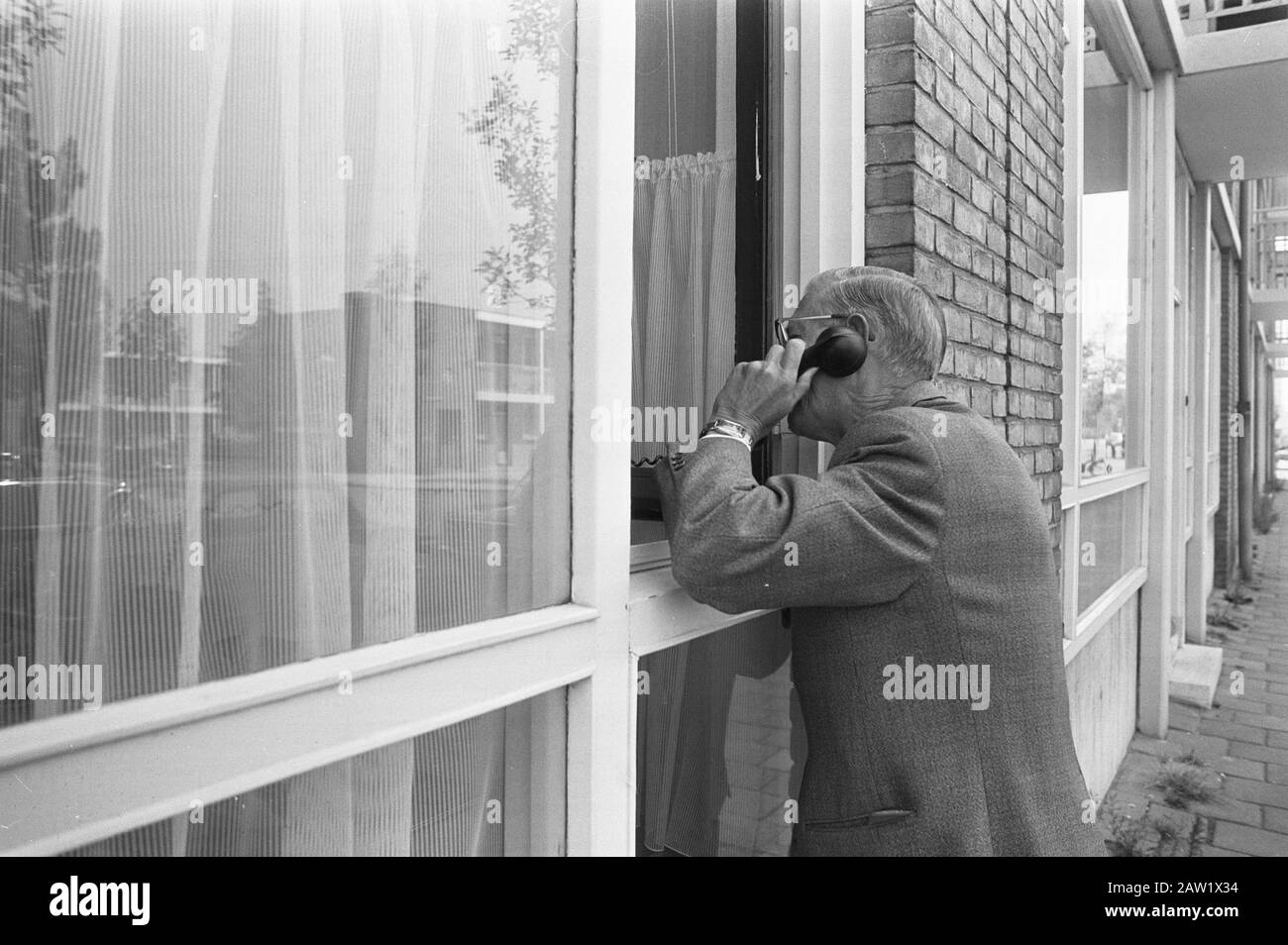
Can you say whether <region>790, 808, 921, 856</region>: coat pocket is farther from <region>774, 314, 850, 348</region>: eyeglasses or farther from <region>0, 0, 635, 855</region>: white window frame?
<region>774, 314, 850, 348</region>: eyeglasses

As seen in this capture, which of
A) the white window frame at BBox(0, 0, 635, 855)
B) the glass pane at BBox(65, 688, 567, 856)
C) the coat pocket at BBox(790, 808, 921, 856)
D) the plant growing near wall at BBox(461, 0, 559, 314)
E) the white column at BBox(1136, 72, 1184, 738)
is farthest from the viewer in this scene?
the white column at BBox(1136, 72, 1184, 738)

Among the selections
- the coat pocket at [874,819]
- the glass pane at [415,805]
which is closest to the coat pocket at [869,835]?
the coat pocket at [874,819]

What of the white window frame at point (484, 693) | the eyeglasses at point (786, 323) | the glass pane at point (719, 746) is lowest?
the glass pane at point (719, 746)

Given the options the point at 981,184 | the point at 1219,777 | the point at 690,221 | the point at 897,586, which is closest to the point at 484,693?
the point at 897,586

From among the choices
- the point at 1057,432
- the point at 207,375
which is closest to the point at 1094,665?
the point at 1057,432

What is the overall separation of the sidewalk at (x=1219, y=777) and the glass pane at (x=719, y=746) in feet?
8.90

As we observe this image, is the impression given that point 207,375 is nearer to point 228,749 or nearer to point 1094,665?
point 228,749

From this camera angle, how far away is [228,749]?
988 mm

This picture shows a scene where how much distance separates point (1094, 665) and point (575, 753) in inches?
160

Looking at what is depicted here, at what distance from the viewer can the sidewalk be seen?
4258 millimetres

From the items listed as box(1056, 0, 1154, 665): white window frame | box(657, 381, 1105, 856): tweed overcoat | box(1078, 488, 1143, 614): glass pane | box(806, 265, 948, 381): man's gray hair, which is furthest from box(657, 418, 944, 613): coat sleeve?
box(1078, 488, 1143, 614): glass pane

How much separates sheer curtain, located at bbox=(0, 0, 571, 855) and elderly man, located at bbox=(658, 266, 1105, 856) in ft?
1.03

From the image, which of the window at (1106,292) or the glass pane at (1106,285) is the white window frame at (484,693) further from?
the window at (1106,292)

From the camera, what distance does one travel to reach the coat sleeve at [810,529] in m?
1.41
